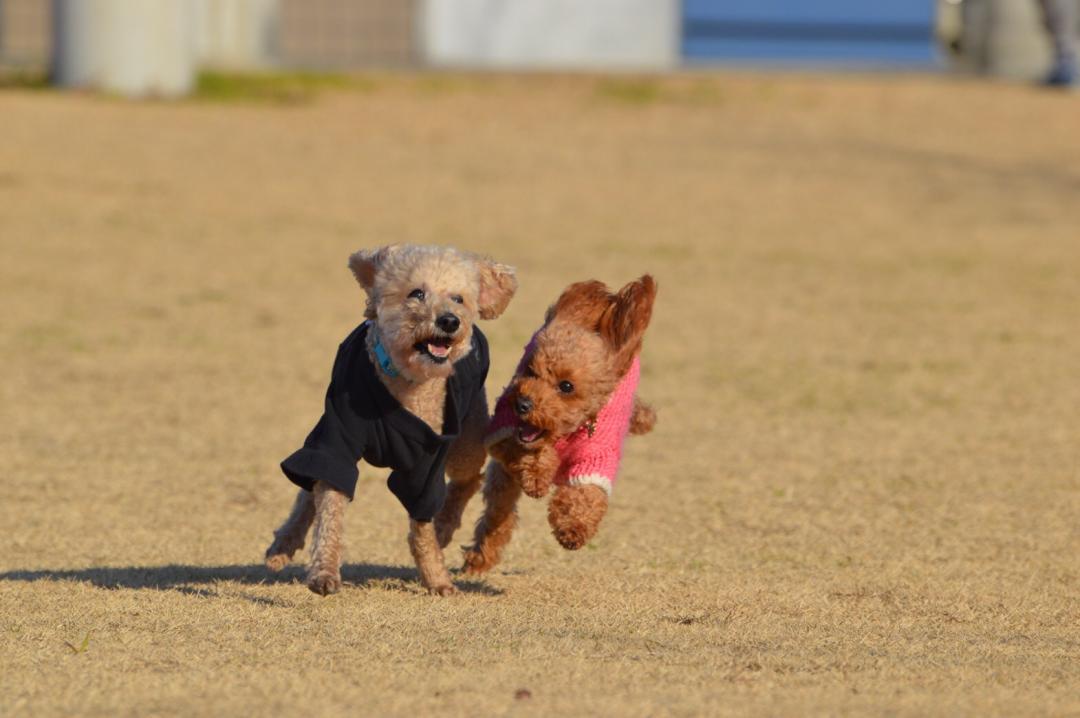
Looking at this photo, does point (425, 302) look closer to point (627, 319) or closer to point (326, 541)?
point (627, 319)

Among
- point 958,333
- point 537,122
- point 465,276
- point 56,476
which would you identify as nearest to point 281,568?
point 465,276

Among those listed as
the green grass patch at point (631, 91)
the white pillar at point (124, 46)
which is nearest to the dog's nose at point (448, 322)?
the white pillar at point (124, 46)

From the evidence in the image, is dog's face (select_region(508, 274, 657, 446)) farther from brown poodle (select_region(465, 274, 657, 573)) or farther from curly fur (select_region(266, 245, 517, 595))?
curly fur (select_region(266, 245, 517, 595))

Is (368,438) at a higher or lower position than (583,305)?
lower

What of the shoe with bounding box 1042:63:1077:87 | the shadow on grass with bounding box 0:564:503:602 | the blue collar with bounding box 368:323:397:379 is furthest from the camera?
the shoe with bounding box 1042:63:1077:87

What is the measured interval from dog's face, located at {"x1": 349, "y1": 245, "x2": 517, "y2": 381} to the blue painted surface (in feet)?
73.9

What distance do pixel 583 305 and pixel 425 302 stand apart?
52cm

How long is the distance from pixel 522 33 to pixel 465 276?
2216 cm

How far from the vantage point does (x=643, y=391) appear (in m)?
10.0

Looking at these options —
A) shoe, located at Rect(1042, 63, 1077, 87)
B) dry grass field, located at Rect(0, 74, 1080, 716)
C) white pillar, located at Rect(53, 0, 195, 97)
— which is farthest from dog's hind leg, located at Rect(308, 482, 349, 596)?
shoe, located at Rect(1042, 63, 1077, 87)

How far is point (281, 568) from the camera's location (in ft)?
18.2

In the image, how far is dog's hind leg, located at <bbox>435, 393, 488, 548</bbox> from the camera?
17.6 ft

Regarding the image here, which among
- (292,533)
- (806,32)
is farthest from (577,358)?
(806,32)

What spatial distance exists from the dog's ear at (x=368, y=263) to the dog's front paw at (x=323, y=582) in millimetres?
820
